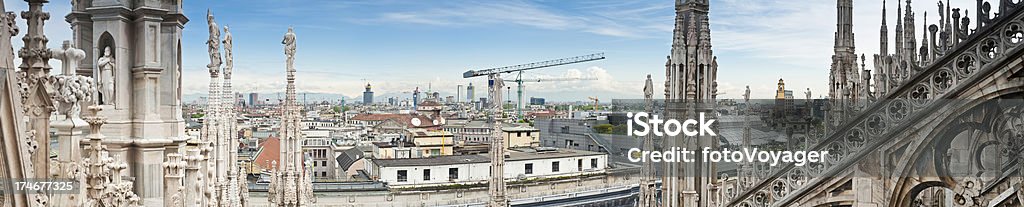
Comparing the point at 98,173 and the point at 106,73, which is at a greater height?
the point at 106,73

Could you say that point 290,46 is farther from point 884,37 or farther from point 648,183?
point 884,37

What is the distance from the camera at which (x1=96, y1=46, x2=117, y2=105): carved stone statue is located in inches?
162

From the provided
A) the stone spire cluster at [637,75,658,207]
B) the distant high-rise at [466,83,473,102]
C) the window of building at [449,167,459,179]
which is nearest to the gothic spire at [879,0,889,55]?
the stone spire cluster at [637,75,658,207]

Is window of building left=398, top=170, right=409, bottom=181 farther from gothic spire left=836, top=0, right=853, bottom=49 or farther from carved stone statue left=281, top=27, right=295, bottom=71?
gothic spire left=836, top=0, right=853, bottom=49

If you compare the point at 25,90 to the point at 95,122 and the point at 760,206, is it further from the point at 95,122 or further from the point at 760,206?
the point at 760,206

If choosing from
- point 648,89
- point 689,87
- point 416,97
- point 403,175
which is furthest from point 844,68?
point 416,97

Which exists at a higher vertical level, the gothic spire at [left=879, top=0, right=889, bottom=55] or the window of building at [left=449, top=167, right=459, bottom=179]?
the gothic spire at [left=879, top=0, right=889, bottom=55]

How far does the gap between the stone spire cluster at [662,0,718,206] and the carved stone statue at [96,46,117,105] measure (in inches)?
217

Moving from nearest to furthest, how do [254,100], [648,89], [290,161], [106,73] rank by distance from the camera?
[106,73] → [648,89] → [290,161] → [254,100]

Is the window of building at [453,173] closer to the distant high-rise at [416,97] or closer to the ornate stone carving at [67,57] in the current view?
the ornate stone carving at [67,57]

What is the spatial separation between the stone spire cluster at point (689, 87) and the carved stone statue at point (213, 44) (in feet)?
15.9

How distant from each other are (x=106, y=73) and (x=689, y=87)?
221 inches

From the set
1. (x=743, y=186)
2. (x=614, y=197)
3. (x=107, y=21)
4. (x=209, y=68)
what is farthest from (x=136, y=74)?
(x=614, y=197)

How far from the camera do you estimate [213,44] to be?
9.10 meters
